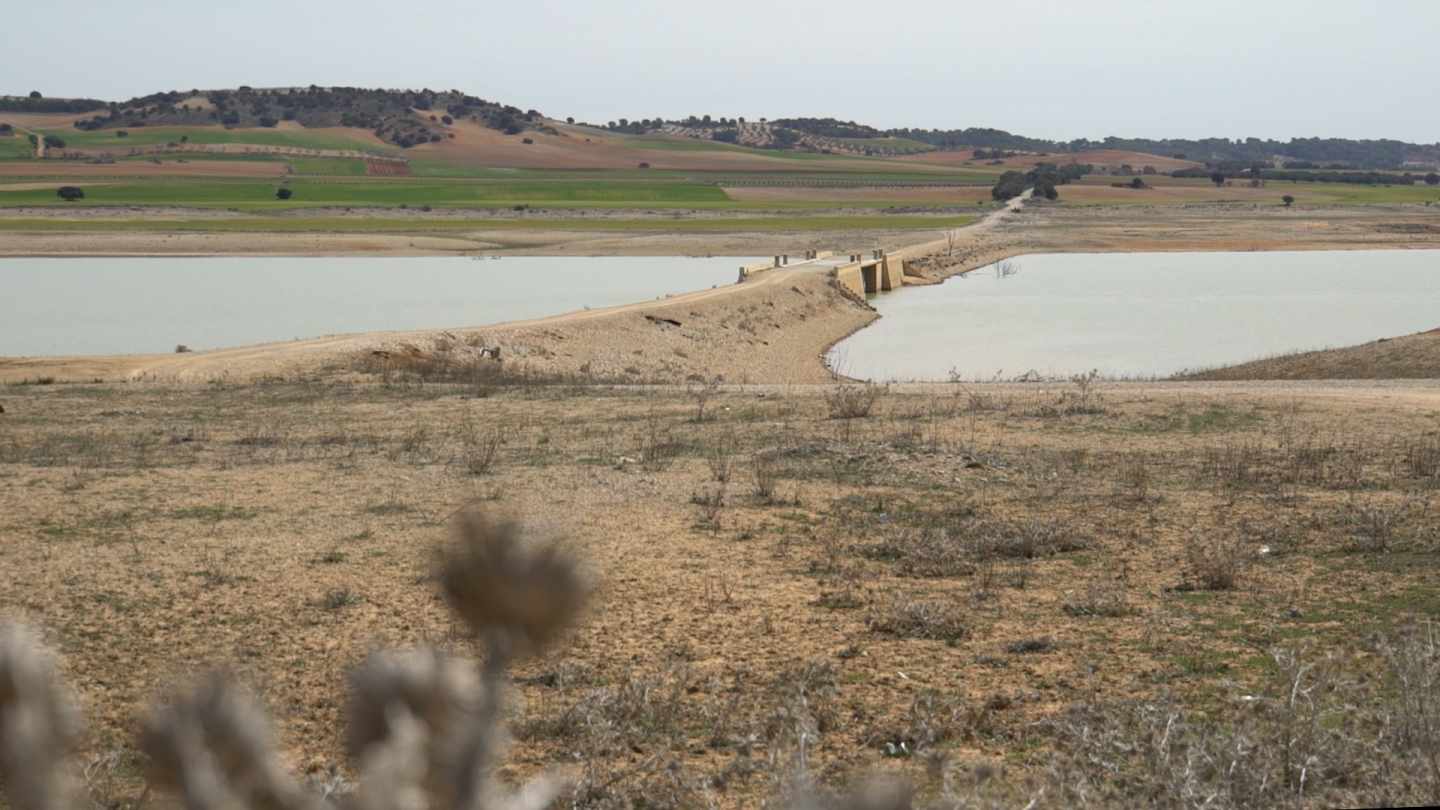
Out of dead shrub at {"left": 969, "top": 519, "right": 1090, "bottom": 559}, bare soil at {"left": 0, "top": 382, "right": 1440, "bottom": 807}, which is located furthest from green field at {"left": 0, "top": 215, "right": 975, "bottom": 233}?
dead shrub at {"left": 969, "top": 519, "right": 1090, "bottom": 559}

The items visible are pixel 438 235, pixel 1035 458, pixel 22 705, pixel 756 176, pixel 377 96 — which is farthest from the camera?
pixel 377 96

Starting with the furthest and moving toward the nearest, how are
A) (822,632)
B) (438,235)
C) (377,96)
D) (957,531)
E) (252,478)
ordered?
(377,96) → (438,235) → (252,478) → (957,531) → (822,632)

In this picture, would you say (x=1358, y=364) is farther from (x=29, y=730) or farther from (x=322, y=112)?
(x=322, y=112)

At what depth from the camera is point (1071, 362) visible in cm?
3253

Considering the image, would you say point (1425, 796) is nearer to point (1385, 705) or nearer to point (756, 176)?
point (1385, 705)

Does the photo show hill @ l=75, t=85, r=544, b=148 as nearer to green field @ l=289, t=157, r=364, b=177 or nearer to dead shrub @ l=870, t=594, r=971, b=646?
green field @ l=289, t=157, r=364, b=177

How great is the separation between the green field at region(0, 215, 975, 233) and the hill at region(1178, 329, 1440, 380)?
51807mm

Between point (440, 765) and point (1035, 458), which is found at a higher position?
point (440, 765)

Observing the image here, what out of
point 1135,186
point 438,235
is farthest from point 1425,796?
point 1135,186

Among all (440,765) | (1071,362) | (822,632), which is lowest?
(1071,362)

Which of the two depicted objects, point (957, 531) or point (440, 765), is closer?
point (440, 765)

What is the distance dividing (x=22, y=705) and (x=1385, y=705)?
625cm

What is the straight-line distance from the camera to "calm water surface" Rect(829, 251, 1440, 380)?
33781 mm

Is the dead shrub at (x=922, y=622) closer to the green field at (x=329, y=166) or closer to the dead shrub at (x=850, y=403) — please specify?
the dead shrub at (x=850, y=403)
